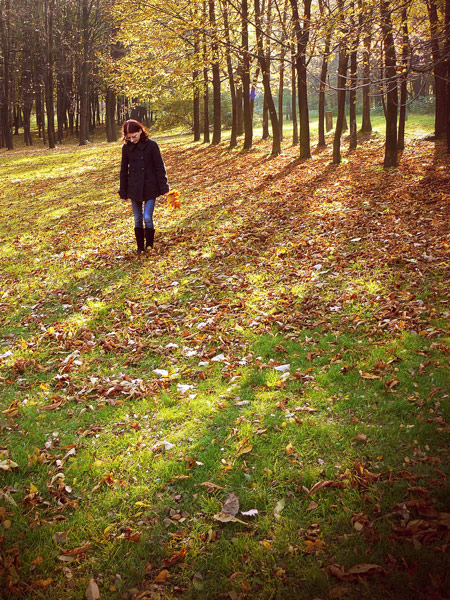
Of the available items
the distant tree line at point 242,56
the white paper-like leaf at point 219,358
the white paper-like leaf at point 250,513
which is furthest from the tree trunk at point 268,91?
the white paper-like leaf at point 250,513

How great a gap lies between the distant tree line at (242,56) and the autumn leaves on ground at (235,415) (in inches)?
121

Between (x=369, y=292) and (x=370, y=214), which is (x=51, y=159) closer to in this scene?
(x=370, y=214)

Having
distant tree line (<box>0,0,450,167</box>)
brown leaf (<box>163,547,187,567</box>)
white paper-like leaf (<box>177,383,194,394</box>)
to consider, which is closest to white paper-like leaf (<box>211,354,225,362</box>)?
white paper-like leaf (<box>177,383,194,394</box>)

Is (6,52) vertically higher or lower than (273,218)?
higher

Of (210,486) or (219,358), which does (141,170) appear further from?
(210,486)

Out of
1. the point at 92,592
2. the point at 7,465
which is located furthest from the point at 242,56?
the point at 92,592

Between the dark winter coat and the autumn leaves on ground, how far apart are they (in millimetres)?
1491

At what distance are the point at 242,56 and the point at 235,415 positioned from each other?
20476 millimetres

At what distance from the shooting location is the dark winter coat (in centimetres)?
925

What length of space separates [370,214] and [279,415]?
24.2ft

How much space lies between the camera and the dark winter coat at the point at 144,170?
9252 millimetres

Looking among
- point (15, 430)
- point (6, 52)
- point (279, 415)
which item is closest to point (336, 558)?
point (279, 415)

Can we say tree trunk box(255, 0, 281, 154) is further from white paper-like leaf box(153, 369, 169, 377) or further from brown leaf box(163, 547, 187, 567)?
brown leaf box(163, 547, 187, 567)

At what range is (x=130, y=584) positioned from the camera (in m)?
3.04
